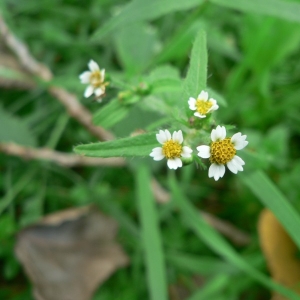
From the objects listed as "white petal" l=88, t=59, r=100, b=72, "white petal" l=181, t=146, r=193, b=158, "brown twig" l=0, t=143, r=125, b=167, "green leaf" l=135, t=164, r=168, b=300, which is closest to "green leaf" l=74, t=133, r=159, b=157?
"white petal" l=181, t=146, r=193, b=158

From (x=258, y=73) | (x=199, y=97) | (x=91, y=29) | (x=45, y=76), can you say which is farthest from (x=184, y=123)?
(x=91, y=29)

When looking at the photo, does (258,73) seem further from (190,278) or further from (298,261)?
(190,278)

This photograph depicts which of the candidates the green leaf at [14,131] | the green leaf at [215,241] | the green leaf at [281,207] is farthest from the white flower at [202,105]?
the green leaf at [14,131]

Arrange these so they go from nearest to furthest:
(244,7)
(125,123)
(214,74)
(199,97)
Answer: (199,97) < (244,7) < (125,123) < (214,74)

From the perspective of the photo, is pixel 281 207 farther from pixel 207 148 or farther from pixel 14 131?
A: pixel 14 131

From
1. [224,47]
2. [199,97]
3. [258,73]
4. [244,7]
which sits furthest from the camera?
[224,47]

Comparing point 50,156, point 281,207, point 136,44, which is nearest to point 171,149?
point 281,207

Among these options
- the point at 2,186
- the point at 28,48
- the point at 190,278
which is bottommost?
the point at 190,278
